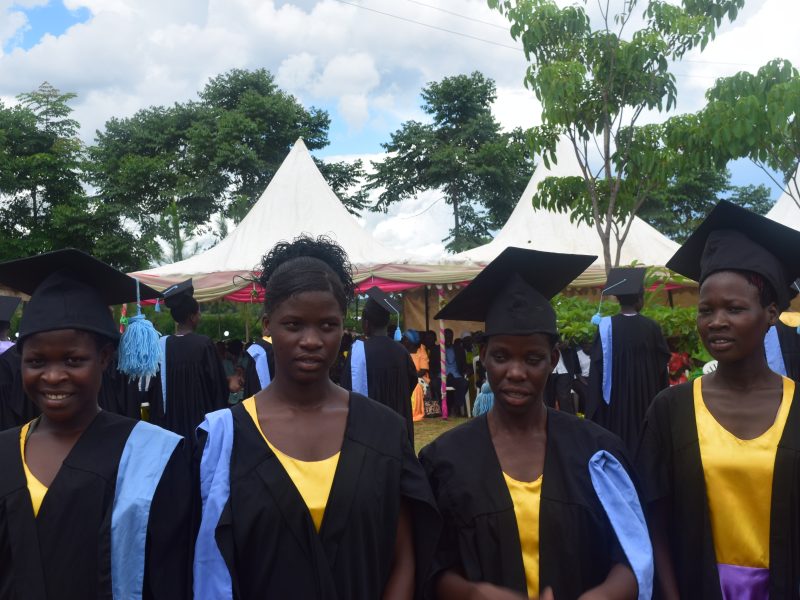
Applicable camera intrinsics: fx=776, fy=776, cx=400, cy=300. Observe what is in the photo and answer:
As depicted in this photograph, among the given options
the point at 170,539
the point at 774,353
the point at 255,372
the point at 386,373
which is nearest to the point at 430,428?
the point at 386,373

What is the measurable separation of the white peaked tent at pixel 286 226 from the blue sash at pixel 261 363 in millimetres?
5996

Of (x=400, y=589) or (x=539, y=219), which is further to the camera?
(x=539, y=219)

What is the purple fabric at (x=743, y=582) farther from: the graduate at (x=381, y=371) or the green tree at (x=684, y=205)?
the green tree at (x=684, y=205)

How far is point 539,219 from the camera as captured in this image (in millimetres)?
16109

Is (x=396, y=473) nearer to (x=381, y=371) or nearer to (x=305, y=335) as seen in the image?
(x=305, y=335)

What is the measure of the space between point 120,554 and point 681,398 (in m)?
1.64

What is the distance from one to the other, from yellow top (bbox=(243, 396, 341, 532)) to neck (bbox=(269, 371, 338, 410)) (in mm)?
127

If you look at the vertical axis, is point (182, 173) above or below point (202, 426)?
above

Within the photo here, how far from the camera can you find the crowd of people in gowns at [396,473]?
1.97m

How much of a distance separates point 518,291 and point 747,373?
2.32 ft

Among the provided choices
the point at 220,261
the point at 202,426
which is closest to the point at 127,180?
→ the point at 220,261

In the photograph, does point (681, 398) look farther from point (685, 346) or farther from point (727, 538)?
point (685, 346)

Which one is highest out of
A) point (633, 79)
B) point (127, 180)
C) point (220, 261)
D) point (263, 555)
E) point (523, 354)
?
point (127, 180)

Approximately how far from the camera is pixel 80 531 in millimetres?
1997
